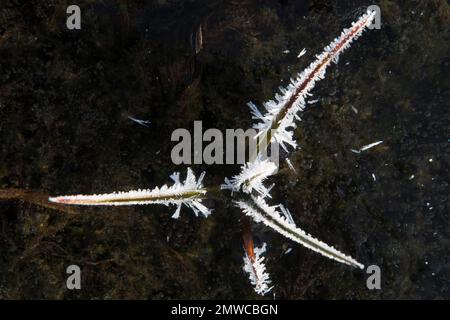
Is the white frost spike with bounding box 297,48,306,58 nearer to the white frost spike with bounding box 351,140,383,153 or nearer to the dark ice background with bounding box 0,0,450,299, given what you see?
the dark ice background with bounding box 0,0,450,299

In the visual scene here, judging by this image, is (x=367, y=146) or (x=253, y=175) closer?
(x=253, y=175)

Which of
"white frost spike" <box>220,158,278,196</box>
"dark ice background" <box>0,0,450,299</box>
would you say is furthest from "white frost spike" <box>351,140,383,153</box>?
"white frost spike" <box>220,158,278,196</box>

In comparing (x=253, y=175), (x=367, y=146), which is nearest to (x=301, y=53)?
(x=367, y=146)

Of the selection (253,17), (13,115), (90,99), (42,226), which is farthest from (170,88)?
(42,226)

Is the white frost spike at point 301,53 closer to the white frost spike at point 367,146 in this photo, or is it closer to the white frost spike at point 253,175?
the white frost spike at point 367,146

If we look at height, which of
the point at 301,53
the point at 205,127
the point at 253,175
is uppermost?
the point at 301,53

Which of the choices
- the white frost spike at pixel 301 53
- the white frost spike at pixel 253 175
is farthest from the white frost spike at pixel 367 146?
the white frost spike at pixel 253 175

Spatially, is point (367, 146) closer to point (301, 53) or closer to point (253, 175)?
point (301, 53)

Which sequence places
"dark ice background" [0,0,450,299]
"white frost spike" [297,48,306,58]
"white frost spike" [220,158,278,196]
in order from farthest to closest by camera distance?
"white frost spike" [297,48,306,58] < "dark ice background" [0,0,450,299] < "white frost spike" [220,158,278,196]

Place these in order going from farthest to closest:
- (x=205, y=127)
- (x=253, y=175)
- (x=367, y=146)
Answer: (x=367, y=146) → (x=205, y=127) → (x=253, y=175)
